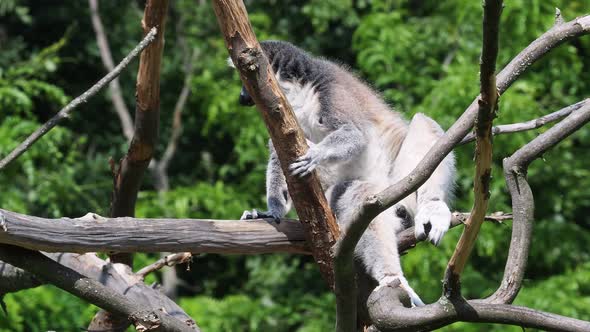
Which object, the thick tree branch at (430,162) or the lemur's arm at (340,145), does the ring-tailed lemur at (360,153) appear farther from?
the thick tree branch at (430,162)

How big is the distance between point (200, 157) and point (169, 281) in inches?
73.9

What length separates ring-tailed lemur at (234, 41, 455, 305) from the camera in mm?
4176

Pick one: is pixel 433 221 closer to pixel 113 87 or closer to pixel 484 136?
pixel 484 136

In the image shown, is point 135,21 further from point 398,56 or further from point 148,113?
point 148,113

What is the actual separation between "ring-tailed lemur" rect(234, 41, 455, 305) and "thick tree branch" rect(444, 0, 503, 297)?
785mm

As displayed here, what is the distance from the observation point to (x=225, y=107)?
8.41 meters

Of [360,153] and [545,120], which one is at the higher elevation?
[360,153]

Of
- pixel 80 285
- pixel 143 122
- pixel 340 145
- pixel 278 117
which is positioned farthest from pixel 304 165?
pixel 143 122

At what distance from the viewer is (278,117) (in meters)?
3.53

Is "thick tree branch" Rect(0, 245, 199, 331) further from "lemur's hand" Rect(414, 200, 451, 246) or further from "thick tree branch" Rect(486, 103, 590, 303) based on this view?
"thick tree branch" Rect(486, 103, 590, 303)

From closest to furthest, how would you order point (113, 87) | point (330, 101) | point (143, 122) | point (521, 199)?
point (521, 199) → point (330, 101) → point (143, 122) → point (113, 87)

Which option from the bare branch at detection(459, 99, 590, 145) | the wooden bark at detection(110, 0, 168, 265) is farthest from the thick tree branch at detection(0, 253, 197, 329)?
the bare branch at detection(459, 99, 590, 145)

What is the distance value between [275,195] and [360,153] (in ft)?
1.75

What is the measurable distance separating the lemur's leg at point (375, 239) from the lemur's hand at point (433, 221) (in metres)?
0.15
